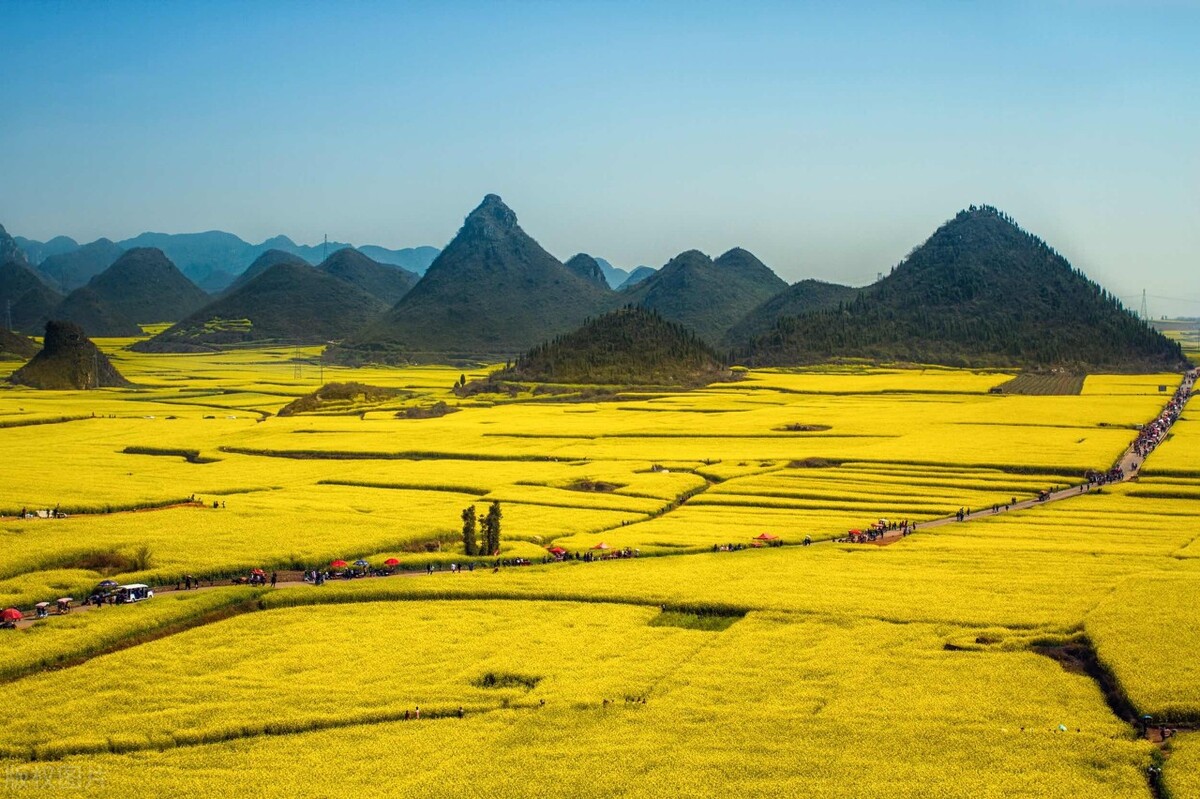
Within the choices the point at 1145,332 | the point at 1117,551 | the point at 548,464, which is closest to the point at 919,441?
the point at 548,464

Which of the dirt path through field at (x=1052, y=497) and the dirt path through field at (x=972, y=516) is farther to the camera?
the dirt path through field at (x=1052, y=497)

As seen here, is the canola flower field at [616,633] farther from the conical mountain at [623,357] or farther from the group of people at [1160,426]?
the conical mountain at [623,357]

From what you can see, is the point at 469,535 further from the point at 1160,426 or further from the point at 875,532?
the point at 1160,426

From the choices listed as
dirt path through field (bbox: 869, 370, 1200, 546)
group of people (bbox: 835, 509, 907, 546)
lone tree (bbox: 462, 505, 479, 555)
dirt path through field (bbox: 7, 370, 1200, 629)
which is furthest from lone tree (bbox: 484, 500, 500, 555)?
dirt path through field (bbox: 869, 370, 1200, 546)

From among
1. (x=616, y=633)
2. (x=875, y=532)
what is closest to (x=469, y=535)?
(x=616, y=633)

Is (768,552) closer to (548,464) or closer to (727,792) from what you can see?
(727,792)

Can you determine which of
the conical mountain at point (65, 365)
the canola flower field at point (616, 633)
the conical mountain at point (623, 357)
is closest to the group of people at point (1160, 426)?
the canola flower field at point (616, 633)

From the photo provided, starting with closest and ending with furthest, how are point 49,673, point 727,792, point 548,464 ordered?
1. point 727,792
2. point 49,673
3. point 548,464
